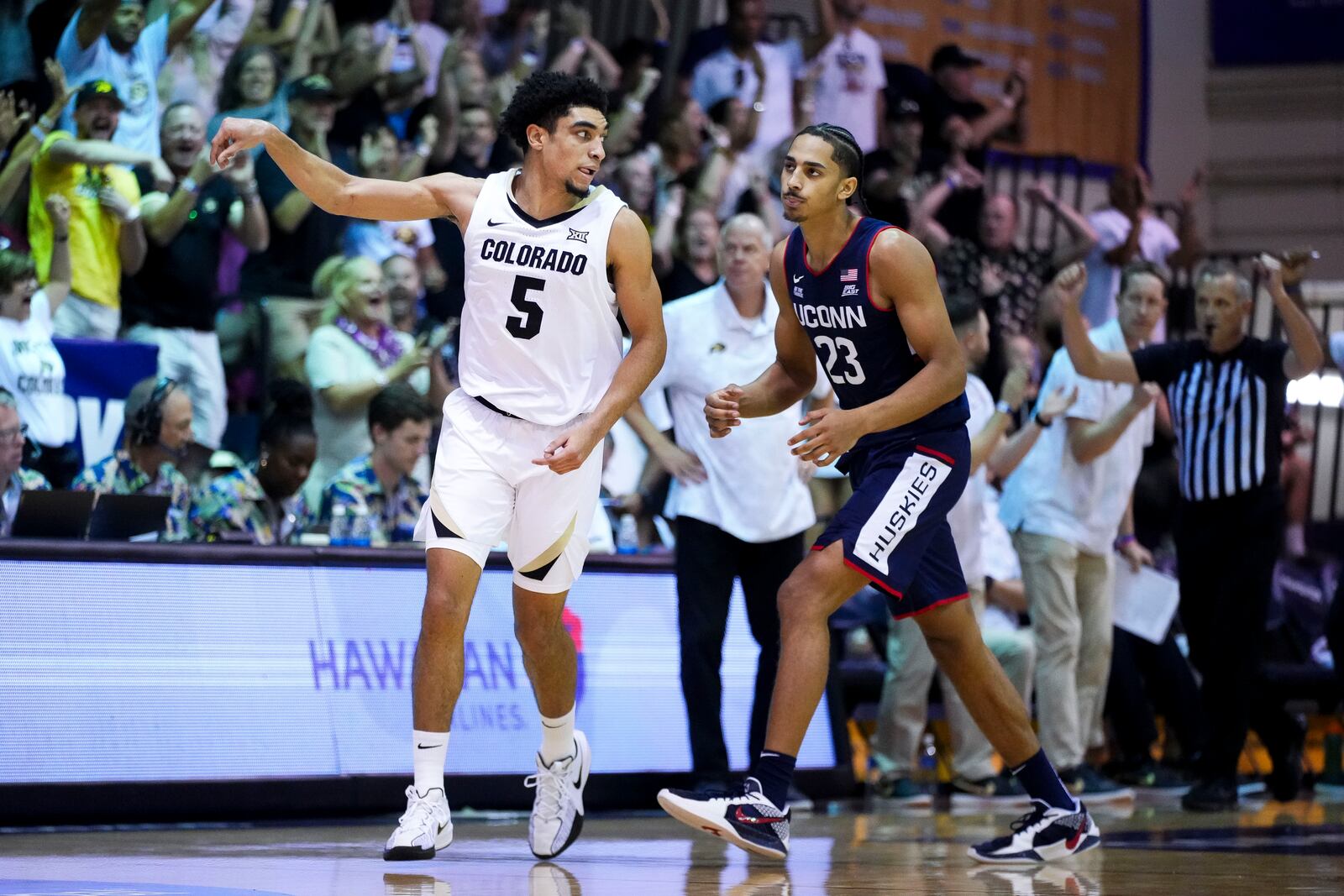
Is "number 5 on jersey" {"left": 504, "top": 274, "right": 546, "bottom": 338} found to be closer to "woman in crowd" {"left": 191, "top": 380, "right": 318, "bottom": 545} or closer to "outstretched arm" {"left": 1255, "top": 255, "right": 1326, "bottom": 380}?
"woman in crowd" {"left": 191, "top": 380, "right": 318, "bottom": 545}

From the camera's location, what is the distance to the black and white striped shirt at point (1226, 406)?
7438 mm

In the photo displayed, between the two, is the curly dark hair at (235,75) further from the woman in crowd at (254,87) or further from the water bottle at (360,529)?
the water bottle at (360,529)

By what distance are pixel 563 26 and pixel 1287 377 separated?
5.36 m

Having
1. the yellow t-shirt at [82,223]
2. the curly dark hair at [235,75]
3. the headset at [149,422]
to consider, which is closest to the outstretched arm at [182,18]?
the curly dark hair at [235,75]

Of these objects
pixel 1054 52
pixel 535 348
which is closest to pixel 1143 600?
pixel 535 348

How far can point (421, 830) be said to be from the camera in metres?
4.71

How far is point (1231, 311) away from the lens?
7406mm

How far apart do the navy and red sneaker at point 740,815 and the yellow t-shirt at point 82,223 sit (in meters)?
4.94

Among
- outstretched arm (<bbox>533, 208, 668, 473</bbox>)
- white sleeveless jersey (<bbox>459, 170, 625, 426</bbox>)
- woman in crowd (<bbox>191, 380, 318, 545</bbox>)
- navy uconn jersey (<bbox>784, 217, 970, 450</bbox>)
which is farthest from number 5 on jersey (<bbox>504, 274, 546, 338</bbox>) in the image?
woman in crowd (<bbox>191, 380, 318, 545</bbox>)

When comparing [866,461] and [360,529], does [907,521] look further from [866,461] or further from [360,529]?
[360,529]

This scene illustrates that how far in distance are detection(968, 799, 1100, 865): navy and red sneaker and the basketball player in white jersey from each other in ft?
4.03

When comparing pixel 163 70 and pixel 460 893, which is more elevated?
pixel 163 70

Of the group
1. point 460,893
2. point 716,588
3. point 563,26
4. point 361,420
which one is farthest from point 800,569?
point 563,26

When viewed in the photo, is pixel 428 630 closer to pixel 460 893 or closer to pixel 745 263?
pixel 460 893
